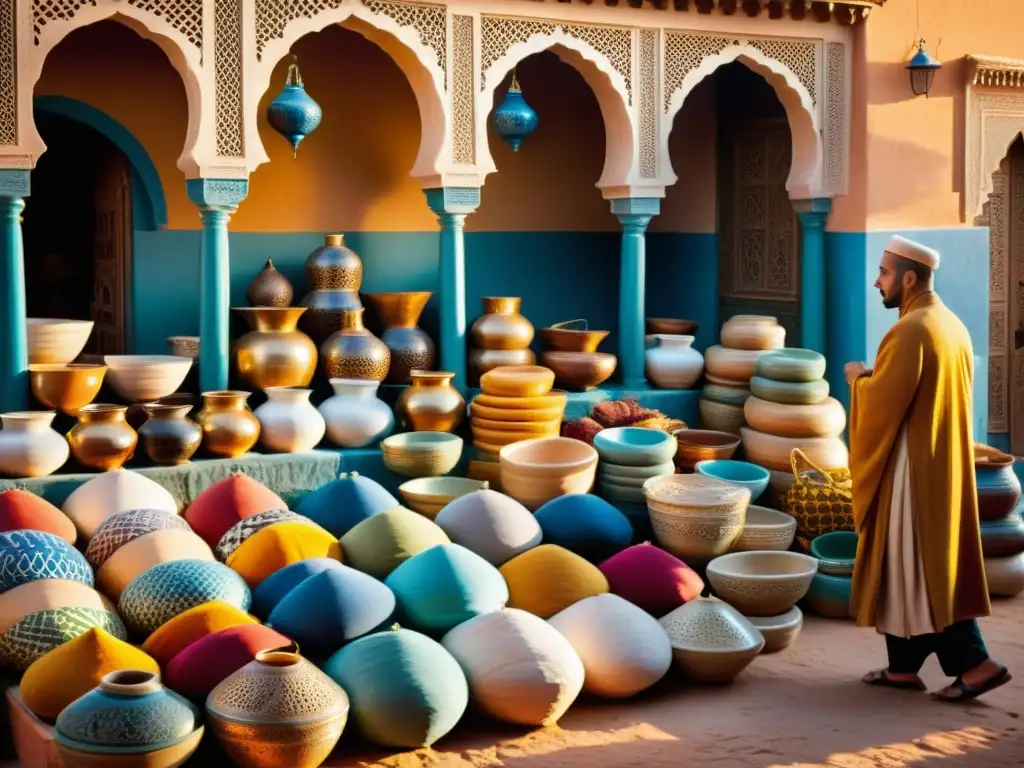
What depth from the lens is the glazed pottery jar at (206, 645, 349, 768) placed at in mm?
5078

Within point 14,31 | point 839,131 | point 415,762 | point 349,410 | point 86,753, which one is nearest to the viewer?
point 86,753

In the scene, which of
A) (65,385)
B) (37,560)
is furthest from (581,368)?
(37,560)

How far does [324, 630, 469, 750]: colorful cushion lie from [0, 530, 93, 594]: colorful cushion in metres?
1.35

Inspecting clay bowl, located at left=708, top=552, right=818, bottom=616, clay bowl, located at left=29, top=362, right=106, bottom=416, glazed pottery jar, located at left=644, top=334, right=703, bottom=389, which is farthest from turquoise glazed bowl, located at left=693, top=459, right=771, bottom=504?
clay bowl, located at left=29, top=362, right=106, bottom=416

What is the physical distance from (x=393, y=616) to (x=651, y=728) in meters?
1.20

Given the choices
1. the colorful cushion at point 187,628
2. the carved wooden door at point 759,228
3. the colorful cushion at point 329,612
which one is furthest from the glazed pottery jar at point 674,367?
the colorful cushion at point 187,628

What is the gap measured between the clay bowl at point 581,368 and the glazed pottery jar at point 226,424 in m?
2.20

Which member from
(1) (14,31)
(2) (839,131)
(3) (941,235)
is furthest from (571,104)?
(1) (14,31)

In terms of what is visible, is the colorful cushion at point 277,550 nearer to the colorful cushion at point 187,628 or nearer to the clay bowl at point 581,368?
the colorful cushion at point 187,628

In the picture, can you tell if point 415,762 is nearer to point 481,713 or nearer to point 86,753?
point 481,713

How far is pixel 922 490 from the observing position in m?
5.95

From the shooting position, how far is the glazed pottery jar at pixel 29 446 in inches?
291

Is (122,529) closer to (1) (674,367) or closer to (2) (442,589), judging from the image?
(2) (442,589)

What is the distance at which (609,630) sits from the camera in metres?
6.11
